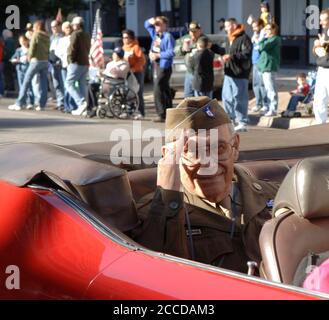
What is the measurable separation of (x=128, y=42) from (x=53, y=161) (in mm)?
11347

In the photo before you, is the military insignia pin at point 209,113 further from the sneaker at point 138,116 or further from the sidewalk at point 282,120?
the sneaker at point 138,116

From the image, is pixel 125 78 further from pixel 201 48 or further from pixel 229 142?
pixel 229 142

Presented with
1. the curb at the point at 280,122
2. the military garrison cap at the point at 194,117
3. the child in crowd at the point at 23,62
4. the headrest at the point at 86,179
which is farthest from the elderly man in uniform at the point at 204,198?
the child in crowd at the point at 23,62

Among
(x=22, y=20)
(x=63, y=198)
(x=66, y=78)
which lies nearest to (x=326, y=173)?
(x=63, y=198)

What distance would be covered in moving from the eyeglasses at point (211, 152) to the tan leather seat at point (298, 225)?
0.55 metres

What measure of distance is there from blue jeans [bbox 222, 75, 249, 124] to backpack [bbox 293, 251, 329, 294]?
961 cm

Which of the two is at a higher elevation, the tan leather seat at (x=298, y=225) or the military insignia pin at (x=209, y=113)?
the military insignia pin at (x=209, y=113)

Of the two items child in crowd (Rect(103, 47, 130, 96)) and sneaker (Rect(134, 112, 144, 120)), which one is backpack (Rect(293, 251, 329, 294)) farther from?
sneaker (Rect(134, 112, 144, 120))

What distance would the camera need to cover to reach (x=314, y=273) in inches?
112

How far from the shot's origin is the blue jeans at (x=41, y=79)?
53.4 ft

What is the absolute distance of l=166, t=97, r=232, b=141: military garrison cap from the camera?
3.84m

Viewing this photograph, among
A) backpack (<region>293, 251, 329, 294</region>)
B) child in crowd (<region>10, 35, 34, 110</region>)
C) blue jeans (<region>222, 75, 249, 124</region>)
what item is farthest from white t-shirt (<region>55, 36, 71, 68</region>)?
backpack (<region>293, 251, 329, 294</region>)

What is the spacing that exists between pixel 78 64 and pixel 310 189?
1249cm

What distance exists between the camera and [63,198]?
3225mm
